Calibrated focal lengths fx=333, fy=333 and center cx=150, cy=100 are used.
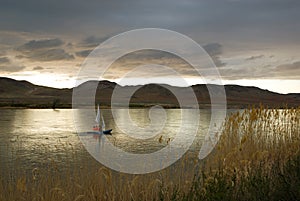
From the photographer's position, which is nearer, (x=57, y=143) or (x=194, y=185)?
(x=194, y=185)

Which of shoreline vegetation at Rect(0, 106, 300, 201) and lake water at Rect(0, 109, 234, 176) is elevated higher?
shoreline vegetation at Rect(0, 106, 300, 201)

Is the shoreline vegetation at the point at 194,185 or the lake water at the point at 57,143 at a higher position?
the shoreline vegetation at the point at 194,185

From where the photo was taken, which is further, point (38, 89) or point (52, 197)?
point (38, 89)

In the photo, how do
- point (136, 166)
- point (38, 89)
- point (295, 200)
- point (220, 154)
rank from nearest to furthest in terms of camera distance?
point (295, 200)
point (220, 154)
point (136, 166)
point (38, 89)

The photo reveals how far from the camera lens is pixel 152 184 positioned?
5.00 m

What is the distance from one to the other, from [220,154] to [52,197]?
3120 mm

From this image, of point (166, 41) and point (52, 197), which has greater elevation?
point (166, 41)

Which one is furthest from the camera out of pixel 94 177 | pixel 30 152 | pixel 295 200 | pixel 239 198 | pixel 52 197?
pixel 30 152

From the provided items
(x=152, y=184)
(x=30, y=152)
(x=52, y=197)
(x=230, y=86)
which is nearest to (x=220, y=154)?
(x=152, y=184)

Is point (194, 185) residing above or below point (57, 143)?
above

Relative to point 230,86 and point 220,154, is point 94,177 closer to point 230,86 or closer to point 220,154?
point 220,154

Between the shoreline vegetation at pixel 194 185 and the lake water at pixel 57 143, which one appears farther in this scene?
the lake water at pixel 57 143

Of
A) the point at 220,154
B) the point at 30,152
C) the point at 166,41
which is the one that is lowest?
the point at 30,152

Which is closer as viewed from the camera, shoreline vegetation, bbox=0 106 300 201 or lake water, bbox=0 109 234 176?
shoreline vegetation, bbox=0 106 300 201
